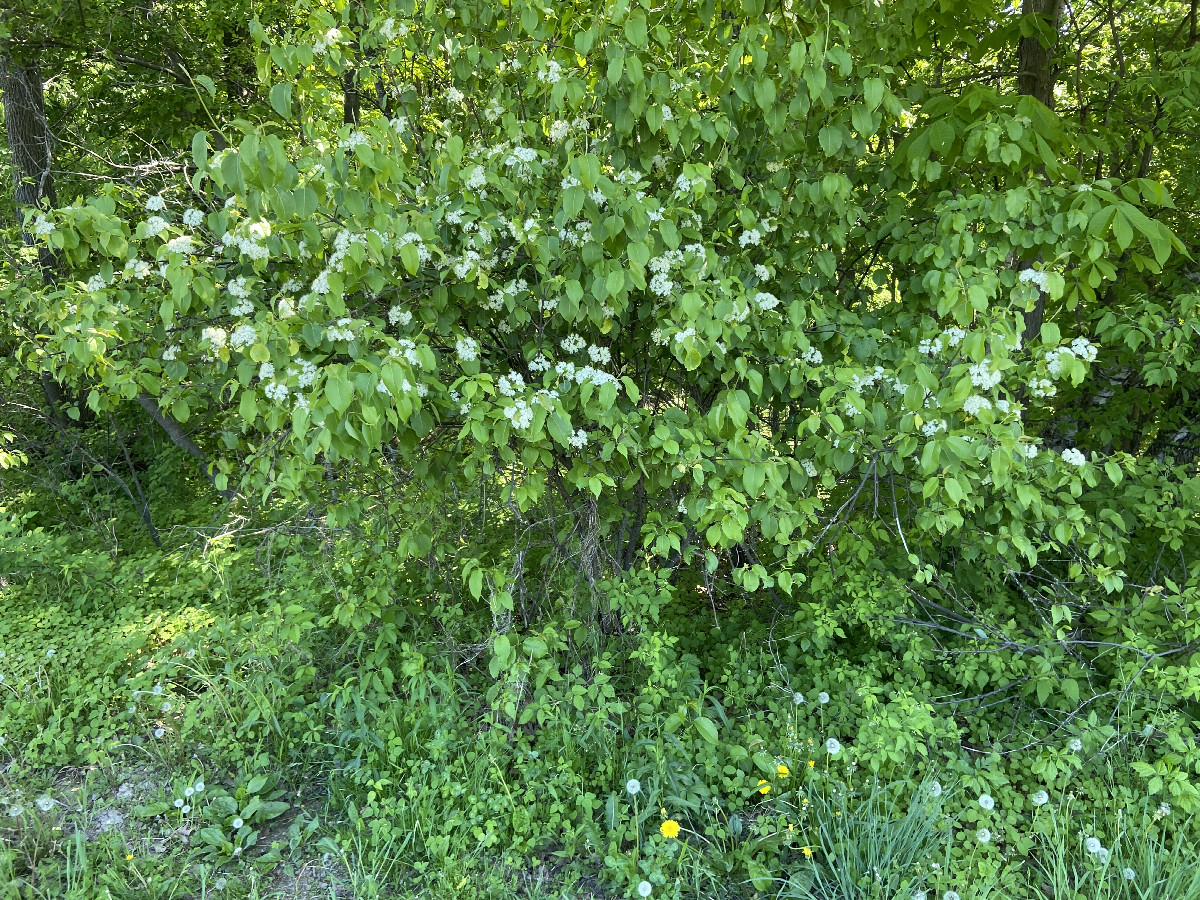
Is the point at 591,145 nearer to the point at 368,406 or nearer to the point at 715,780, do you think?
the point at 368,406

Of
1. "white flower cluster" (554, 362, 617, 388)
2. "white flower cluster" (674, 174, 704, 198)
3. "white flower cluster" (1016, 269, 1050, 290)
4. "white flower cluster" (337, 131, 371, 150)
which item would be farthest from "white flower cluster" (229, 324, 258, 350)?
"white flower cluster" (1016, 269, 1050, 290)

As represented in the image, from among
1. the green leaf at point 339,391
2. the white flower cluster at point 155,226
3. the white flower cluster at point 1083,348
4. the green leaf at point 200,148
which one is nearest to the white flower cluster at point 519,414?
the green leaf at point 339,391

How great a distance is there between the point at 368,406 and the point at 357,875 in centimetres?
153

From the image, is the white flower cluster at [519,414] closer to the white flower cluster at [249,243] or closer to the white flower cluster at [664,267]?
the white flower cluster at [664,267]

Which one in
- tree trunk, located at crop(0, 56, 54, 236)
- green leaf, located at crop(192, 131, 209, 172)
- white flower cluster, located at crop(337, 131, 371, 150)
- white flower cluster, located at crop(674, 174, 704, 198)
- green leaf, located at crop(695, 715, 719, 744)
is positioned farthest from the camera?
tree trunk, located at crop(0, 56, 54, 236)

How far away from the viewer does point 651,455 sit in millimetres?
2564

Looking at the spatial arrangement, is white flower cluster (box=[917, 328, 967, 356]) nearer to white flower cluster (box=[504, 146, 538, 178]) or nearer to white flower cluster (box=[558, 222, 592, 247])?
white flower cluster (box=[558, 222, 592, 247])

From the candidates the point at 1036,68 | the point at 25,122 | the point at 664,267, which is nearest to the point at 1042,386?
the point at 664,267

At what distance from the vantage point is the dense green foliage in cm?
217

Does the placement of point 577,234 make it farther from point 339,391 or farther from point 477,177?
point 339,391

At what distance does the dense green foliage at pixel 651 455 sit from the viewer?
7.12 ft

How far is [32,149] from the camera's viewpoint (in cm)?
497

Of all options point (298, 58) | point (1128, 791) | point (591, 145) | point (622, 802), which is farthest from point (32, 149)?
point (1128, 791)

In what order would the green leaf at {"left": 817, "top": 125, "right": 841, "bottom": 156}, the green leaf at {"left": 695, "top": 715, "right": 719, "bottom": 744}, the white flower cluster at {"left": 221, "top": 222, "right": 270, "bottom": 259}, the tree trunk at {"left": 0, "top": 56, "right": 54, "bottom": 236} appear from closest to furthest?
the white flower cluster at {"left": 221, "top": 222, "right": 270, "bottom": 259}
the green leaf at {"left": 817, "top": 125, "right": 841, "bottom": 156}
the green leaf at {"left": 695, "top": 715, "right": 719, "bottom": 744}
the tree trunk at {"left": 0, "top": 56, "right": 54, "bottom": 236}
